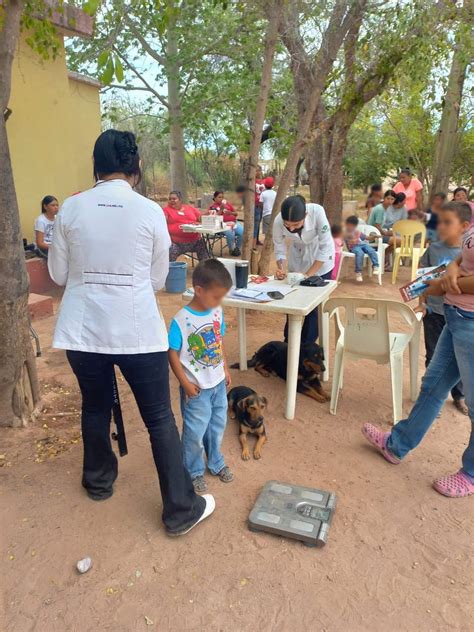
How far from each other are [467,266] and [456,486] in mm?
1222

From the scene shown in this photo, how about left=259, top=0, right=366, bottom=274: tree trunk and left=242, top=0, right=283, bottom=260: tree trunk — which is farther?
left=259, top=0, right=366, bottom=274: tree trunk

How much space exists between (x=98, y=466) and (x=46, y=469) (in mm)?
519

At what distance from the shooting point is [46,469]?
2.81 metres

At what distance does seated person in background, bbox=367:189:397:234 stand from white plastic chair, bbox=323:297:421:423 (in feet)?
2.71

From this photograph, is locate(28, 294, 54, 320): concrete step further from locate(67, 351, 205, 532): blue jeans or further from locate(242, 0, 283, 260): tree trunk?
locate(67, 351, 205, 532): blue jeans

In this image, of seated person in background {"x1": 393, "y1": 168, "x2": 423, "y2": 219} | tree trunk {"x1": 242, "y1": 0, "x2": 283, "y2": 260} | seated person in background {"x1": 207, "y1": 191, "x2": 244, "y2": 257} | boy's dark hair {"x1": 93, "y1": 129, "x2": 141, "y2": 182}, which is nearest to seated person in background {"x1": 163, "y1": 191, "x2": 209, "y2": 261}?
seated person in background {"x1": 207, "y1": 191, "x2": 244, "y2": 257}

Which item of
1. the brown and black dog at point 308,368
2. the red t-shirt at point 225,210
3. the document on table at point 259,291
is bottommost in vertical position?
the brown and black dog at point 308,368

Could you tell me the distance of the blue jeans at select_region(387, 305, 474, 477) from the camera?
2367mm

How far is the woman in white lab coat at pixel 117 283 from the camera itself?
191 centimetres

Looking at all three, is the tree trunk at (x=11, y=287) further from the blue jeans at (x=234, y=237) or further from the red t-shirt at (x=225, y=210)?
the red t-shirt at (x=225, y=210)

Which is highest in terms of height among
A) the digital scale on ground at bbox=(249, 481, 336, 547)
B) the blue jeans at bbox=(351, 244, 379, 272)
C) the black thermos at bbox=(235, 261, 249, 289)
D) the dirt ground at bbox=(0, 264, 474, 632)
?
the black thermos at bbox=(235, 261, 249, 289)

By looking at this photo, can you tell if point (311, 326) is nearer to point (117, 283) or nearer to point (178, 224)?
point (117, 283)

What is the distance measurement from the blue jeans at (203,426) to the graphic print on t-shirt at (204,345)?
0.47 feet

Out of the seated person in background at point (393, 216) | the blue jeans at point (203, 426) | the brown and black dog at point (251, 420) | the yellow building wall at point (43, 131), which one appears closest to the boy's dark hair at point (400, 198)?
the seated person in background at point (393, 216)
